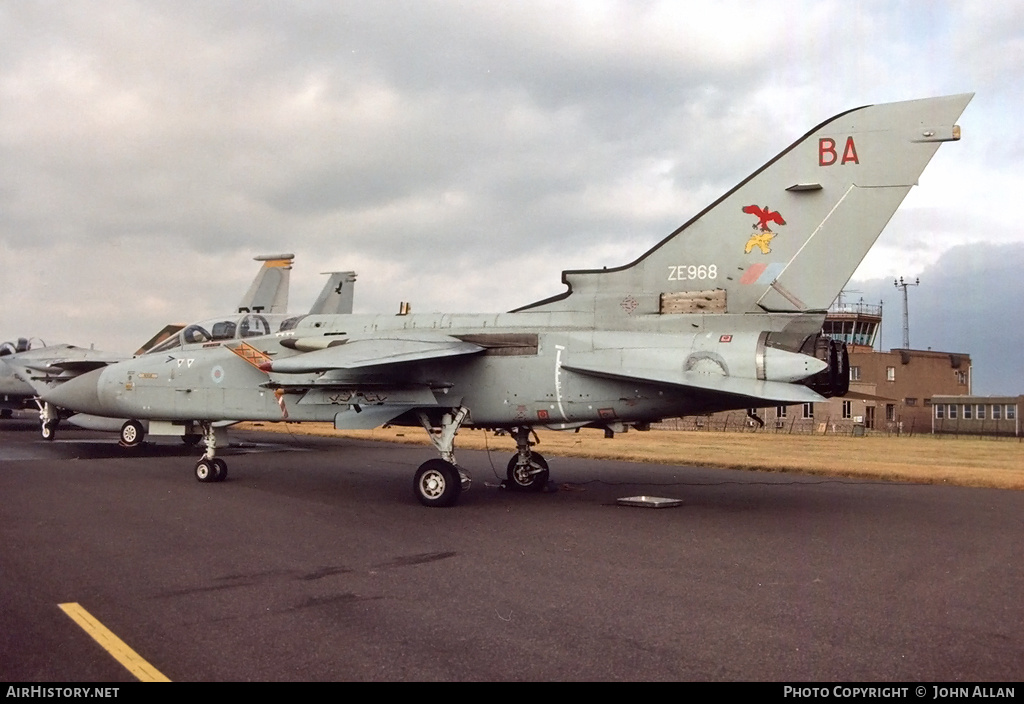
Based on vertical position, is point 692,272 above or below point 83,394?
above

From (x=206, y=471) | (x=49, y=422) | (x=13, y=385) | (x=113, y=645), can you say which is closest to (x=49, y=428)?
(x=49, y=422)

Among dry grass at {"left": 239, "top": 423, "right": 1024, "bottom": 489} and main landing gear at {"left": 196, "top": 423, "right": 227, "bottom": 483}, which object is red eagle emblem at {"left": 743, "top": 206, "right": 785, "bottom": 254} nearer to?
dry grass at {"left": 239, "top": 423, "right": 1024, "bottom": 489}

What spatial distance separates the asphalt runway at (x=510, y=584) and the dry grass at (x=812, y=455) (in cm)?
375

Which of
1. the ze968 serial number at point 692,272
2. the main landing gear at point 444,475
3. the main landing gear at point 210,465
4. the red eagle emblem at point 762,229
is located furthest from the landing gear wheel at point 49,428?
the red eagle emblem at point 762,229

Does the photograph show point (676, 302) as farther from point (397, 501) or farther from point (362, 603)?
point (362, 603)

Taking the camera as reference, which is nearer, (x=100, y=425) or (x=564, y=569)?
(x=564, y=569)

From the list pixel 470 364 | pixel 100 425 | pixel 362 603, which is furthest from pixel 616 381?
pixel 100 425

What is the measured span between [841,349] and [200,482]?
1051 cm

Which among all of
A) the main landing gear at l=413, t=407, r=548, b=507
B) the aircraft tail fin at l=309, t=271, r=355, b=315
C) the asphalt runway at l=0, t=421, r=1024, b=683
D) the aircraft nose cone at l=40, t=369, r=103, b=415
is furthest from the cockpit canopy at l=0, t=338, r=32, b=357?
the main landing gear at l=413, t=407, r=548, b=507

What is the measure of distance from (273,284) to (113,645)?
2887 cm

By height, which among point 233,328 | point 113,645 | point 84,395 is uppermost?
point 233,328

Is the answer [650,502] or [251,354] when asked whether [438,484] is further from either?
[251,354]

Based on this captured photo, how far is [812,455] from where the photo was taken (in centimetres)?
2080
